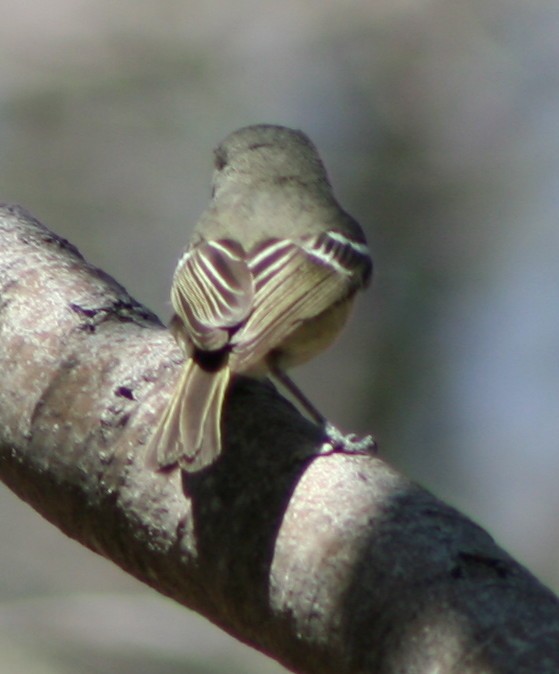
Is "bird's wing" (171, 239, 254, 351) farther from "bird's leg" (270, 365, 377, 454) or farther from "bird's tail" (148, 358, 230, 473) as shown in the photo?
"bird's leg" (270, 365, 377, 454)

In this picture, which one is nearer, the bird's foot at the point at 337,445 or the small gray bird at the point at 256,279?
the bird's foot at the point at 337,445

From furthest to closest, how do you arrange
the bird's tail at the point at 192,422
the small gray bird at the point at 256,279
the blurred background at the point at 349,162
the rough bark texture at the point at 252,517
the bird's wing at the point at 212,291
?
the blurred background at the point at 349,162 → the bird's wing at the point at 212,291 → the small gray bird at the point at 256,279 → the bird's tail at the point at 192,422 → the rough bark texture at the point at 252,517

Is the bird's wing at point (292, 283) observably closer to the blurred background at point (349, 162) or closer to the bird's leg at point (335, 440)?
the bird's leg at point (335, 440)

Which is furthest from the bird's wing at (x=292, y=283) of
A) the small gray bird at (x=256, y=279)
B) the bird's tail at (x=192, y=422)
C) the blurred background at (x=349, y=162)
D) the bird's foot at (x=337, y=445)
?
the blurred background at (x=349, y=162)

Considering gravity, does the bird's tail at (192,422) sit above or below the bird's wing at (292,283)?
below

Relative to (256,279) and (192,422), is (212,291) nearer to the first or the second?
(256,279)

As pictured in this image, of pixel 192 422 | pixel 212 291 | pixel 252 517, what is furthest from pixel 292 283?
pixel 252 517

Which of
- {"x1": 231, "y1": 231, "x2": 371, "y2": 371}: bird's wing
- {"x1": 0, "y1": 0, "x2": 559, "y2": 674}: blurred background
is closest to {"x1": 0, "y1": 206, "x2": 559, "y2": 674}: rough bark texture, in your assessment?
{"x1": 231, "y1": 231, "x2": 371, "y2": 371}: bird's wing

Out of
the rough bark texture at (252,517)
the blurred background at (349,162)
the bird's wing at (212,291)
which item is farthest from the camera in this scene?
the blurred background at (349,162)
